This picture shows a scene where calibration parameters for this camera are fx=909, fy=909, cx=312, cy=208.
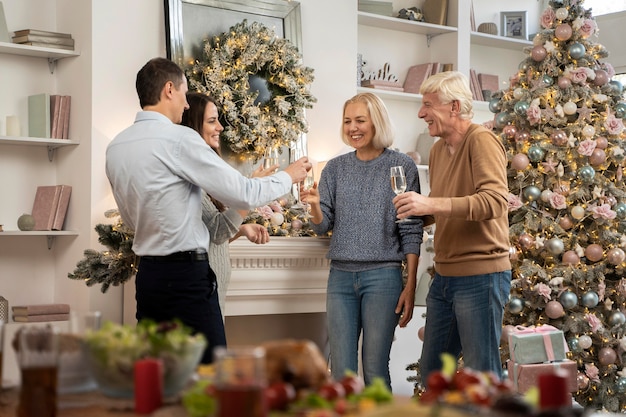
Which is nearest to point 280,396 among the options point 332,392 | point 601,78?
point 332,392

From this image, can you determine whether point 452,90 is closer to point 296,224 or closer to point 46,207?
point 296,224

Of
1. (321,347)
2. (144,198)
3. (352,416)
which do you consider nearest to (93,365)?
(352,416)

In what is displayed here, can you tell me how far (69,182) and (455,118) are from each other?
220 centimetres

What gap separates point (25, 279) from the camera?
177 inches

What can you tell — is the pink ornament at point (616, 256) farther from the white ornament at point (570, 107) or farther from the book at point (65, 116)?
the book at point (65, 116)

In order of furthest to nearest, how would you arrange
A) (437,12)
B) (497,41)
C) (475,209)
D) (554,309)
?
(497,41), (437,12), (554,309), (475,209)

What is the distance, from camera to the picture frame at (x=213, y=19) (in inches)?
180

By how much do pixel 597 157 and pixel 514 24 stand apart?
2.19m

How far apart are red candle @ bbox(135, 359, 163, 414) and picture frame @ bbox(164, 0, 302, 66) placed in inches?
127

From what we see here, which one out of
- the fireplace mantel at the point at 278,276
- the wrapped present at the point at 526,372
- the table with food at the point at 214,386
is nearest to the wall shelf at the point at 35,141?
the fireplace mantel at the point at 278,276

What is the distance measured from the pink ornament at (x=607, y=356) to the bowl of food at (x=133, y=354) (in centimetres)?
344

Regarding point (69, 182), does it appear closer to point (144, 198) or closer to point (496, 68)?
point (144, 198)

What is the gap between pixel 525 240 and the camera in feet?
15.0

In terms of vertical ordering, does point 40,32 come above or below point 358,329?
above
